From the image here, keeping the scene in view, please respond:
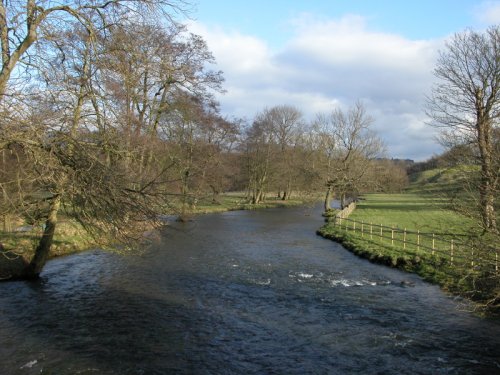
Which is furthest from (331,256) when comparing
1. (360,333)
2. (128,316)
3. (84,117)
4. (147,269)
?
(84,117)

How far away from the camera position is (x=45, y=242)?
660 inches

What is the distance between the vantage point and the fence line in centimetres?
1096

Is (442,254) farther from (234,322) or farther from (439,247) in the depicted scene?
(234,322)

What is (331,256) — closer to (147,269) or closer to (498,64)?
(147,269)

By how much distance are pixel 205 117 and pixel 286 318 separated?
31.6 meters

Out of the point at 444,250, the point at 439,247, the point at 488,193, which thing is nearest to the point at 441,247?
the point at 439,247

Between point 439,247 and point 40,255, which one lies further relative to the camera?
point 439,247

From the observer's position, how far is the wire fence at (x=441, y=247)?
1093 centimetres

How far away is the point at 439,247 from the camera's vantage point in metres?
21.7

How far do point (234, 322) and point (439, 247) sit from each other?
45.7 feet

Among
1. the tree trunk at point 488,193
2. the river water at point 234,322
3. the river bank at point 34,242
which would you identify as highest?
the tree trunk at point 488,193

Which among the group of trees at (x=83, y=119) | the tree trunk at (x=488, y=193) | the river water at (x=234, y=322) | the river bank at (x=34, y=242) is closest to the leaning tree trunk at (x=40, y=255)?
the river bank at (x=34, y=242)

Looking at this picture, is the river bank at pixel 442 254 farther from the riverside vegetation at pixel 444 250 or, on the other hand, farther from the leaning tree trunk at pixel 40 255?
the leaning tree trunk at pixel 40 255

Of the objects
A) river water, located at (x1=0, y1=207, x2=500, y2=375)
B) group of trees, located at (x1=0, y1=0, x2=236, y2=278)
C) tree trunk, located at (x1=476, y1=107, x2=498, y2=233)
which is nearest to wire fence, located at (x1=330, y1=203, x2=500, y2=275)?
tree trunk, located at (x1=476, y1=107, x2=498, y2=233)
